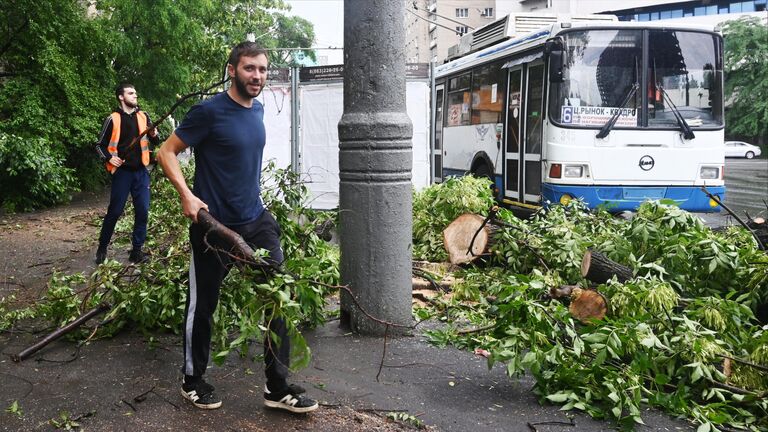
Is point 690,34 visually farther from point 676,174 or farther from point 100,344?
point 100,344

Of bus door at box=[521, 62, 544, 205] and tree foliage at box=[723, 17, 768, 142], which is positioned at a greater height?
tree foliage at box=[723, 17, 768, 142]

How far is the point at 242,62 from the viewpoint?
399 cm

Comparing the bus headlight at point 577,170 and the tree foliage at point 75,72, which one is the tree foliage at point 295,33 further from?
the bus headlight at point 577,170

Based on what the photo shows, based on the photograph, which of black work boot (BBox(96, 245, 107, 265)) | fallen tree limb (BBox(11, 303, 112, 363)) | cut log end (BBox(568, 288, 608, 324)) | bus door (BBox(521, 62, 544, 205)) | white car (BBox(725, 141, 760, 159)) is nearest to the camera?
fallen tree limb (BBox(11, 303, 112, 363))

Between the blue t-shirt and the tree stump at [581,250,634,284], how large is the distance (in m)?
3.00

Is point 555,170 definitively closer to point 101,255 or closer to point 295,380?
point 101,255

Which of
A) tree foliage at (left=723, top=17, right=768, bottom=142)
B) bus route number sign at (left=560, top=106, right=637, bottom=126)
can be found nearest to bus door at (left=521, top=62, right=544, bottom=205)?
bus route number sign at (left=560, top=106, right=637, bottom=126)

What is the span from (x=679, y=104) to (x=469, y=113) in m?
4.61

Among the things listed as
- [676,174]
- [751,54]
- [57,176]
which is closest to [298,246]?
[676,174]

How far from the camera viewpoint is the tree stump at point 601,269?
5.95 metres

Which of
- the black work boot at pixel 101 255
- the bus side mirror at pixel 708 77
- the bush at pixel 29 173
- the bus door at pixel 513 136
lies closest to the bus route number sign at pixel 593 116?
the bus side mirror at pixel 708 77

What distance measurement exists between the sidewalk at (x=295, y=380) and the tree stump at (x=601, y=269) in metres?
1.47

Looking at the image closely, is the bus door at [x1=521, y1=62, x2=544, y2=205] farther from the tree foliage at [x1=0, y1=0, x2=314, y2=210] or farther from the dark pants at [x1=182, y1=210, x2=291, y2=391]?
the dark pants at [x1=182, y1=210, x2=291, y2=391]

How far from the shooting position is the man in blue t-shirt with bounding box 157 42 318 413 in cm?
397
